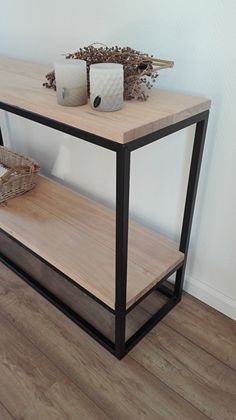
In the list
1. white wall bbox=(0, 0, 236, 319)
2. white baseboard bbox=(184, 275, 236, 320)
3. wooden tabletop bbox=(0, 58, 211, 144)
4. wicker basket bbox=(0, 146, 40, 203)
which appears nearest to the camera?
wooden tabletop bbox=(0, 58, 211, 144)

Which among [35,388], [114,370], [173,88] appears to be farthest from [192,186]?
[35,388]

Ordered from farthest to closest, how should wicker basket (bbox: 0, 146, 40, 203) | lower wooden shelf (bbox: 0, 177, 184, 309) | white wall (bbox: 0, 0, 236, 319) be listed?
wicker basket (bbox: 0, 146, 40, 203) < lower wooden shelf (bbox: 0, 177, 184, 309) < white wall (bbox: 0, 0, 236, 319)

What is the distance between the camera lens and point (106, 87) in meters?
0.75

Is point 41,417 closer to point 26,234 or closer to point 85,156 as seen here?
point 26,234

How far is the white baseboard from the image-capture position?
4.06ft

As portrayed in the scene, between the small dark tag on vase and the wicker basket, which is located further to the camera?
the wicker basket

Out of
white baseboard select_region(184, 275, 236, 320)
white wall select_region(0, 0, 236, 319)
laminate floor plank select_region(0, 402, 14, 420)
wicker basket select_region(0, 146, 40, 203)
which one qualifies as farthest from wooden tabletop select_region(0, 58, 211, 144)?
laminate floor plank select_region(0, 402, 14, 420)

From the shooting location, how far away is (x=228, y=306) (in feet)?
4.06

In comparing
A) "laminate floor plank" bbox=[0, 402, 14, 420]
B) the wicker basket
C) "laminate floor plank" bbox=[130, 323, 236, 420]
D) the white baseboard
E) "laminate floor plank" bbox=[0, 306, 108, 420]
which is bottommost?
"laminate floor plank" bbox=[0, 402, 14, 420]

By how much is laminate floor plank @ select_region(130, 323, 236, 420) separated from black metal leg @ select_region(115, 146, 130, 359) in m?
0.11

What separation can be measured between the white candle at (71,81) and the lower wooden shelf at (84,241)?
0.52 metres

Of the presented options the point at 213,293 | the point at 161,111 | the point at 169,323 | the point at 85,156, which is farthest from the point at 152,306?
the point at 161,111

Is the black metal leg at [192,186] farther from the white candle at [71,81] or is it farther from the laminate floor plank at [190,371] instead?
the white candle at [71,81]

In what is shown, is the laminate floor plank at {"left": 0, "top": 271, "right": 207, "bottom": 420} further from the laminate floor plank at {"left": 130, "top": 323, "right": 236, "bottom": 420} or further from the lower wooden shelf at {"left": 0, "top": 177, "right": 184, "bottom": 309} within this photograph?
the lower wooden shelf at {"left": 0, "top": 177, "right": 184, "bottom": 309}
